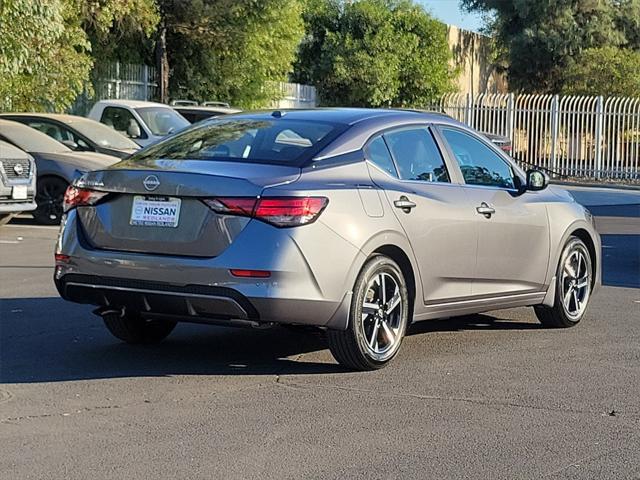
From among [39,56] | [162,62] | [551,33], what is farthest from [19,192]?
[551,33]

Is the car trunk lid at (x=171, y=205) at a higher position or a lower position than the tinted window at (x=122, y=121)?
lower

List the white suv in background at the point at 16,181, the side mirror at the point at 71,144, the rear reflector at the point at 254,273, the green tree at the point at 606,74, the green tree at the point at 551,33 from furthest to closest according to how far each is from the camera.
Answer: the green tree at the point at 551,33
the green tree at the point at 606,74
the side mirror at the point at 71,144
the white suv in background at the point at 16,181
the rear reflector at the point at 254,273

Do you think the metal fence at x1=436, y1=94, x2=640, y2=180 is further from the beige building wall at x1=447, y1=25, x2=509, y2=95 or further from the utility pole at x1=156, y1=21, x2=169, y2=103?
the beige building wall at x1=447, y1=25, x2=509, y2=95

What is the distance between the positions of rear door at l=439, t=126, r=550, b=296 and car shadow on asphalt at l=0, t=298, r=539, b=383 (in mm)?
750

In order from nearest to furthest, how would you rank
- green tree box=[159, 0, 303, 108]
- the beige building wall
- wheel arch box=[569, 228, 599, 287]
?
wheel arch box=[569, 228, 599, 287] → green tree box=[159, 0, 303, 108] → the beige building wall

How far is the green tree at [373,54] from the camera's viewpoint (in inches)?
1558

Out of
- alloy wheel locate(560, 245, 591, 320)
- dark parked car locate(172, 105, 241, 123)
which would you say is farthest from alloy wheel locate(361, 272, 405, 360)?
dark parked car locate(172, 105, 241, 123)

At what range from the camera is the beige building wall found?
46.6m

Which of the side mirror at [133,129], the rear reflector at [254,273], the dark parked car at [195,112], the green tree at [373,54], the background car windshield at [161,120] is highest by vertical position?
the green tree at [373,54]

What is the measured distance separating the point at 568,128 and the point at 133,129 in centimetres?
1513

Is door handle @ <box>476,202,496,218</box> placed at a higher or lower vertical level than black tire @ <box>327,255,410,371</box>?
higher

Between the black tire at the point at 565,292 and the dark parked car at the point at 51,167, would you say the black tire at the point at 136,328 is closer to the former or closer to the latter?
the black tire at the point at 565,292

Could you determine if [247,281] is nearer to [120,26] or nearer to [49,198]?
[49,198]

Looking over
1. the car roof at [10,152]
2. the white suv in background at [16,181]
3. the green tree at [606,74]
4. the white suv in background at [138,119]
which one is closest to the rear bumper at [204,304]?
the white suv in background at [16,181]
